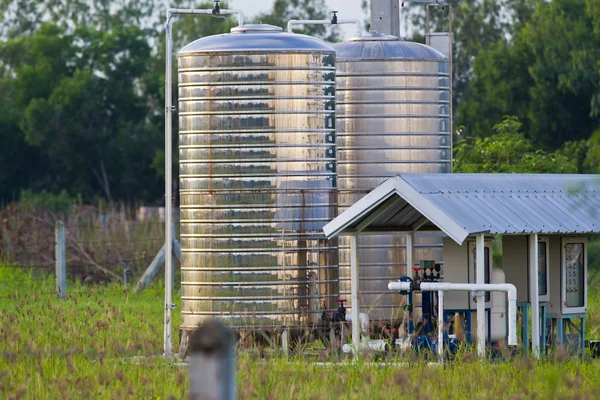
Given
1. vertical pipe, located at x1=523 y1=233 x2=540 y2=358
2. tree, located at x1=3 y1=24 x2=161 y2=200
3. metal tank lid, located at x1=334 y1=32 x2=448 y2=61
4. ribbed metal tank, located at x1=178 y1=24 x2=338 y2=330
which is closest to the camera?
vertical pipe, located at x1=523 y1=233 x2=540 y2=358

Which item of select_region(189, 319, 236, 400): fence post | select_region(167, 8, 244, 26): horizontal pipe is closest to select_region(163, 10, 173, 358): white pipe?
select_region(167, 8, 244, 26): horizontal pipe

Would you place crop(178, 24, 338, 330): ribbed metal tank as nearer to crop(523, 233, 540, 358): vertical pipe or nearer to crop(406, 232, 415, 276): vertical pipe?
crop(406, 232, 415, 276): vertical pipe

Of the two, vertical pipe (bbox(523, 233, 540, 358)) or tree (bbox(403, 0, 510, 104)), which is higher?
tree (bbox(403, 0, 510, 104))

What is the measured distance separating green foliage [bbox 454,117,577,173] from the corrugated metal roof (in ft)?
37.2

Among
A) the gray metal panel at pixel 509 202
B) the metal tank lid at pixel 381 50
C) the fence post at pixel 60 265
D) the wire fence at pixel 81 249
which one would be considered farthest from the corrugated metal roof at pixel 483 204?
the wire fence at pixel 81 249

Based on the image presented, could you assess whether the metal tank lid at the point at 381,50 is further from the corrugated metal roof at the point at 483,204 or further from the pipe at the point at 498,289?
the pipe at the point at 498,289

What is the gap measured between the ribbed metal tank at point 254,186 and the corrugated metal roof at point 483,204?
1.02m

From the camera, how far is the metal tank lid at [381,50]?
16.6 m

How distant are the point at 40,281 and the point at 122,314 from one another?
6878 mm

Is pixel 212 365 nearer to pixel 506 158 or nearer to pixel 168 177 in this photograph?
pixel 168 177

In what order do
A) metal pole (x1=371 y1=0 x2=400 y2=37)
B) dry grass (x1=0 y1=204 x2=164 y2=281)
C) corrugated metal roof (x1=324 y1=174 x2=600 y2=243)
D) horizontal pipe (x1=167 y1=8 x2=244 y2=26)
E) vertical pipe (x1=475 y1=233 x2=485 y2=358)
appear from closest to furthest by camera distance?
vertical pipe (x1=475 y1=233 x2=485 y2=358) < corrugated metal roof (x1=324 y1=174 x2=600 y2=243) < horizontal pipe (x1=167 y1=8 x2=244 y2=26) < metal pole (x1=371 y1=0 x2=400 y2=37) < dry grass (x1=0 y1=204 x2=164 y2=281)

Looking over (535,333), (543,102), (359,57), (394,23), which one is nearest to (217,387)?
(535,333)

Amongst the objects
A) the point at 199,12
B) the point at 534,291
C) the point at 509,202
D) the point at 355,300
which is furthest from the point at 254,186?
the point at 534,291

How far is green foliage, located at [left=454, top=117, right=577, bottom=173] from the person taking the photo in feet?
82.9
